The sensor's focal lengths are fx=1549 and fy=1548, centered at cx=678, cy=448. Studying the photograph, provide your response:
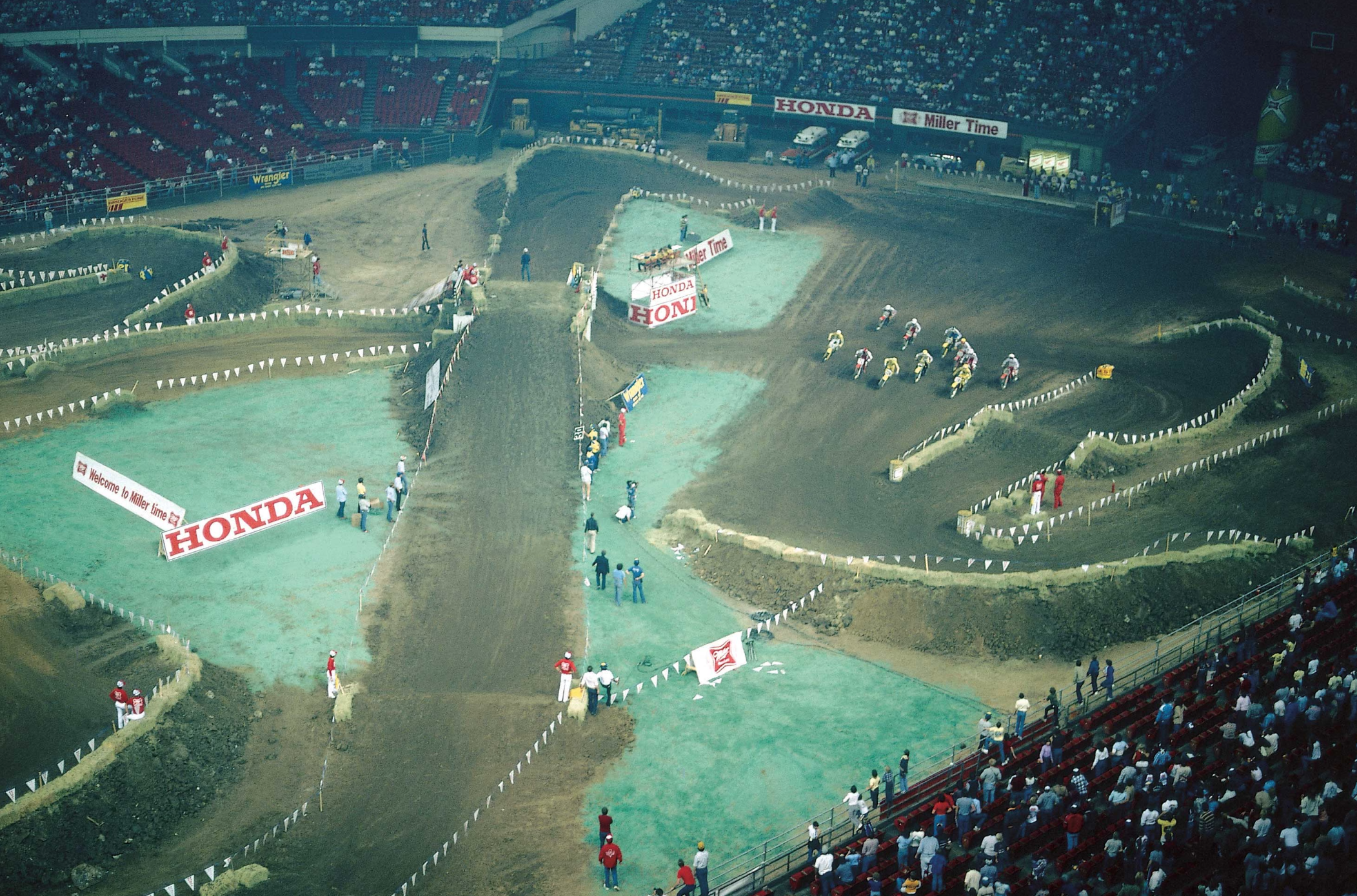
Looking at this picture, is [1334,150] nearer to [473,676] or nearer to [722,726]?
[722,726]

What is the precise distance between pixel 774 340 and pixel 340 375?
1709 cm

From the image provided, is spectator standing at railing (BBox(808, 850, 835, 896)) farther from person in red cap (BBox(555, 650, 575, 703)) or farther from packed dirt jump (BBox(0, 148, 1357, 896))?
person in red cap (BBox(555, 650, 575, 703))

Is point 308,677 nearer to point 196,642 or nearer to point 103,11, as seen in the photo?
point 196,642

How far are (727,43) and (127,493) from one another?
53990mm

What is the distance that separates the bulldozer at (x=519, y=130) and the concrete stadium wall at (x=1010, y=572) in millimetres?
46800

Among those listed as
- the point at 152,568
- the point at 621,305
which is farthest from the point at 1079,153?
the point at 152,568

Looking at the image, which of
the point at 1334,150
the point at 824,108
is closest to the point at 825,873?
the point at 1334,150

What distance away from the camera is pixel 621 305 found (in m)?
64.2

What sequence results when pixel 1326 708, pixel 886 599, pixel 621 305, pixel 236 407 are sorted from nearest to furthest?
pixel 1326 708
pixel 886 599
pixel 236 407
pixel 621 305

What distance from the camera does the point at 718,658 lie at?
1560 inches

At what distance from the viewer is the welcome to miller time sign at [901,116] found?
8031cm

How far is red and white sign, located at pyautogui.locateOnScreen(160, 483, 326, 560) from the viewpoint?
43594 millimetres

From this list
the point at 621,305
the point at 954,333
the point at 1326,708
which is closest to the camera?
the point at 1326,708

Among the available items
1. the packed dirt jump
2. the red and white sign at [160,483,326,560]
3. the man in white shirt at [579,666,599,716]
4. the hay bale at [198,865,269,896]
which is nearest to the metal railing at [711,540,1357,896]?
the packed dirt jump
